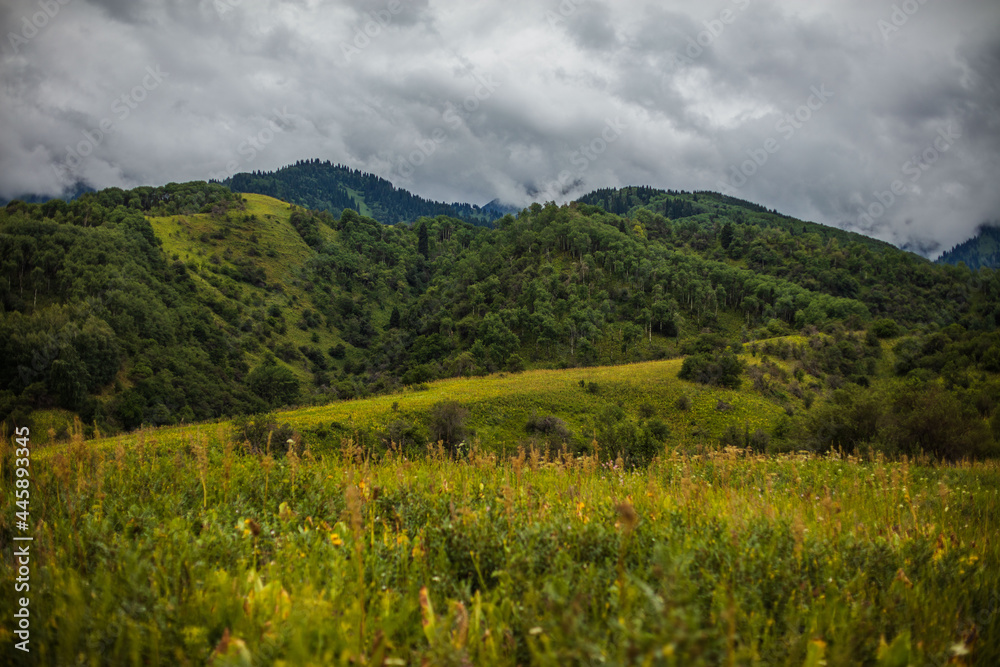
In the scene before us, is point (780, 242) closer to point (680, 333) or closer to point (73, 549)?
point (680, 333)

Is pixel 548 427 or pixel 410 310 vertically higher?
pixel 410 310

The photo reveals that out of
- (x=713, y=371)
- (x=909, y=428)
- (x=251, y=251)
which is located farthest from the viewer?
(x=251, y=251)

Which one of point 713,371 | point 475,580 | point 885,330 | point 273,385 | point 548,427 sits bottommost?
point 548,427

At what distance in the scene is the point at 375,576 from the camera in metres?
2.45

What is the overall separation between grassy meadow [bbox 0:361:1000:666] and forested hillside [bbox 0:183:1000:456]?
19263 millimetres

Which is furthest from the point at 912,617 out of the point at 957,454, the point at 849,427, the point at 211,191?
the point at 211,191

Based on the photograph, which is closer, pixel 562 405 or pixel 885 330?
pixel 562 405

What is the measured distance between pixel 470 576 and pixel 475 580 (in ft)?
0.35

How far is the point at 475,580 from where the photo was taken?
9.10 ft

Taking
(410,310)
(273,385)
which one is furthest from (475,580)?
(410,310)

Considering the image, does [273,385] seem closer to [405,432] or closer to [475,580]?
[405,432]

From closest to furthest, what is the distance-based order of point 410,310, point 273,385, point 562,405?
point 562,405 → point 273,385 → point 410,310

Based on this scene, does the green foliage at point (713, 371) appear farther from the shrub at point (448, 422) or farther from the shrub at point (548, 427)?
the shrub at point (448, 422)

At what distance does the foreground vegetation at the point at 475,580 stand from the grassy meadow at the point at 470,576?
0.02 meters
